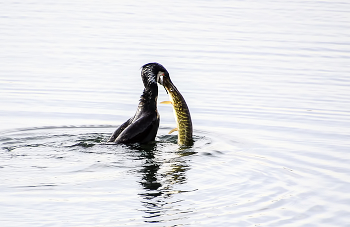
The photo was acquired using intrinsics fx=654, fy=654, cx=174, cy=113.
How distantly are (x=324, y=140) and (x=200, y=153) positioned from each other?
2662 mm

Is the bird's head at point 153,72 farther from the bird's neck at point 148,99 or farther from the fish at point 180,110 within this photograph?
the bird's neck at point 148,99

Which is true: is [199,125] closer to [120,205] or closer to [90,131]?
[90,131]

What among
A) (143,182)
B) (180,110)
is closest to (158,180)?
(143,182)

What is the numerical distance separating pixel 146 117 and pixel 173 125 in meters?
2.21

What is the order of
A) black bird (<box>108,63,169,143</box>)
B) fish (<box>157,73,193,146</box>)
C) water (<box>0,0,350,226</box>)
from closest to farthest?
water (<box>0,0,350,226</box>) < fish (<box>157,73,193,146</box>) < black bird (<box>108,63,169,143</box>)

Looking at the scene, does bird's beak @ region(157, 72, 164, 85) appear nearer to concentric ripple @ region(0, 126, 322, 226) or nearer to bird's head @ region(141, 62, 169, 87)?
bird's head @ region(141, 62, 169, 87)

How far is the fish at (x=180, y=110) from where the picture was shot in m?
10.2

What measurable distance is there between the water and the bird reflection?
1.1 inches

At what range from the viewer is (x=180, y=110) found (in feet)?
33.6

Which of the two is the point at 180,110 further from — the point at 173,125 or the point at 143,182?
the point at 173,125

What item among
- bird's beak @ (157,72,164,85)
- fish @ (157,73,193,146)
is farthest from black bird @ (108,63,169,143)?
fish @ (157,73,193,146)

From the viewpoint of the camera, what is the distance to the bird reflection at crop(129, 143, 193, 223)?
725 cm

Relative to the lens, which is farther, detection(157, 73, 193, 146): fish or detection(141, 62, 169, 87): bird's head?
detection(141, 62, 169, 87): bird's head

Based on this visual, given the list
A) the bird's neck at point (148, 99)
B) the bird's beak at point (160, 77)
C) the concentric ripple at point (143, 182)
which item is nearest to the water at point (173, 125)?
the concentric ripple at point (143, 182)
